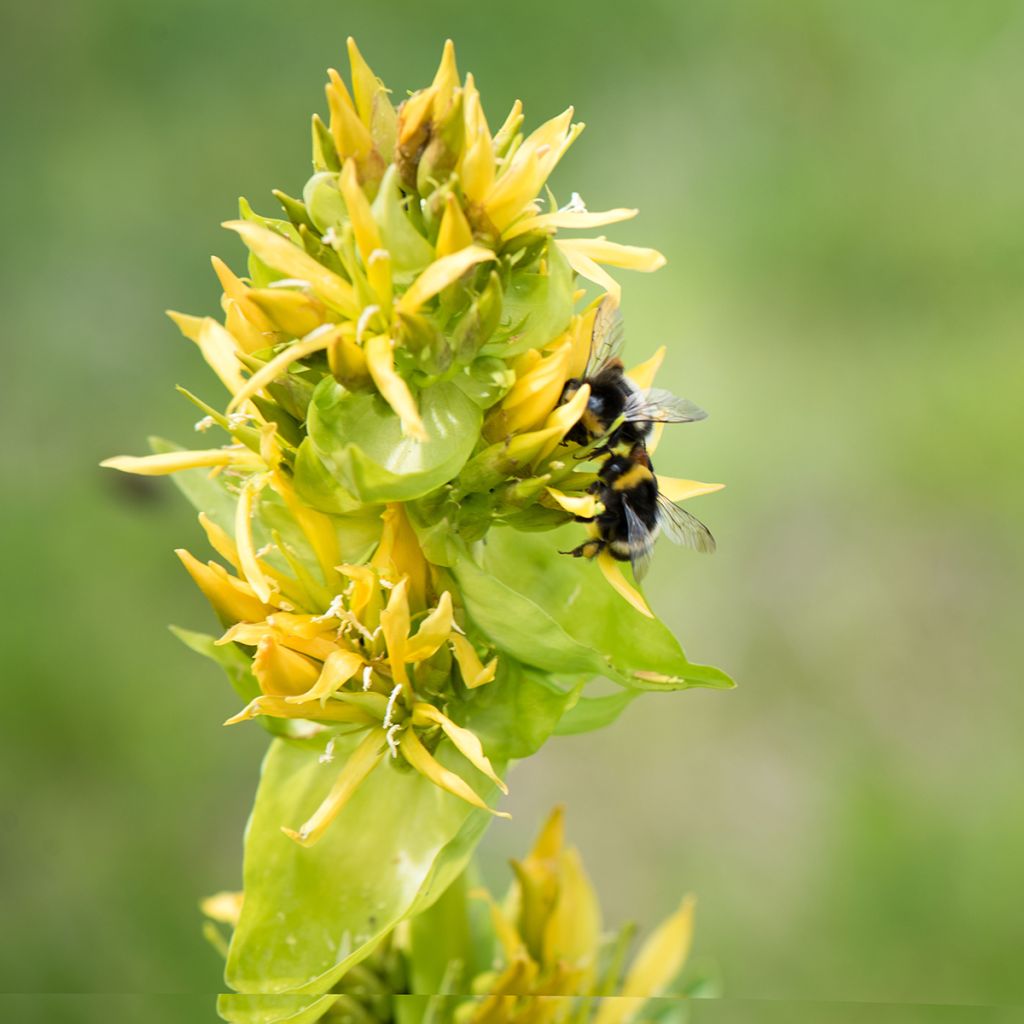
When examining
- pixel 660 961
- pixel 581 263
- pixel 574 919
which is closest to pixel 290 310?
pixel 581 263

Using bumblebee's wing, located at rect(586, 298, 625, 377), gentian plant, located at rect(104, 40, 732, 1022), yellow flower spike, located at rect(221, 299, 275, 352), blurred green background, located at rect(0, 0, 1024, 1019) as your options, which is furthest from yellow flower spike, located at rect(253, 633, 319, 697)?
blurred green background, located at rect(0, 0, 1024, 1019)

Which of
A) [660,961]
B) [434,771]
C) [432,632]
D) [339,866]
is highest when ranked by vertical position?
[432,632]

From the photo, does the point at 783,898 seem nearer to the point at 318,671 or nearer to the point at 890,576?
the point at 890,576

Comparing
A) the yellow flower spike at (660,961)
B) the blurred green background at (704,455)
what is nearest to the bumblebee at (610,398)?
the yellow flower spike at (660,961)

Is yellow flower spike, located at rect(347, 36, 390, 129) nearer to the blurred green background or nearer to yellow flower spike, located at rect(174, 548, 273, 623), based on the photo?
yellow flower spike, located at rect(174, 548, 273, 623)

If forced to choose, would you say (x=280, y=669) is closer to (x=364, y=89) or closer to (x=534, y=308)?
(x=534, y=308)

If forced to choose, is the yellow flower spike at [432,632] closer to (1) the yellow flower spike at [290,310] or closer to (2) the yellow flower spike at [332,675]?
(2) the yellow flower spike at [332,675]
